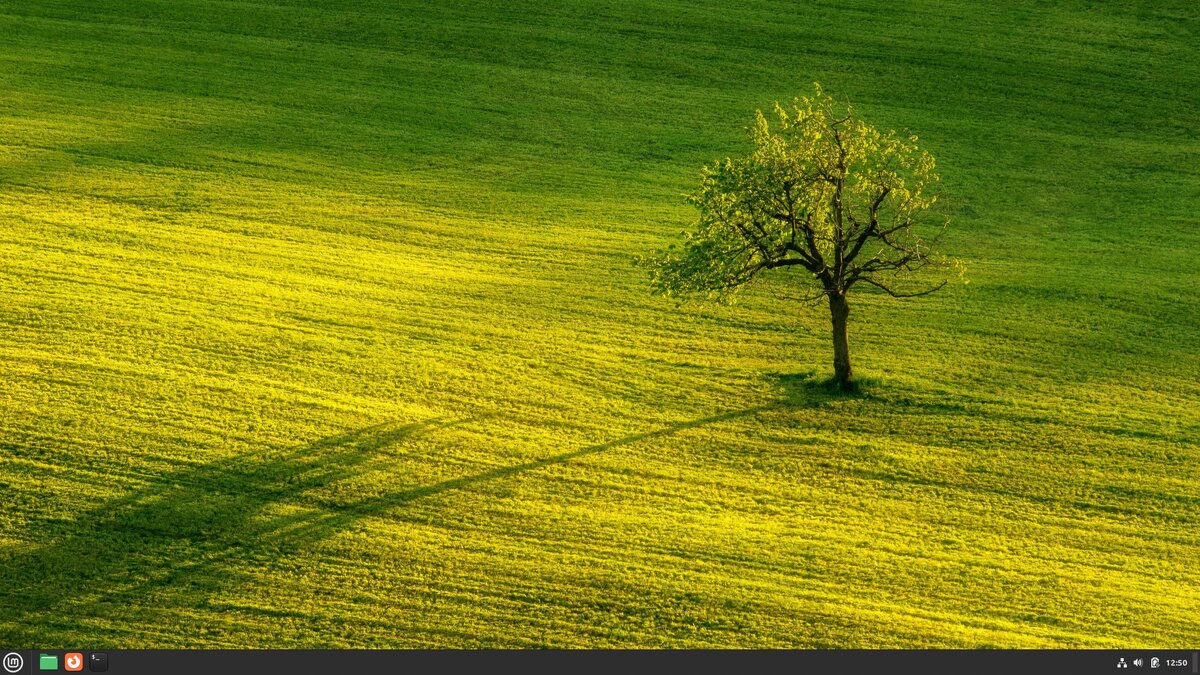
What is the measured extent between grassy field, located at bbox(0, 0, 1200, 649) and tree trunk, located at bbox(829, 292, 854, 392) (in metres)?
0.48

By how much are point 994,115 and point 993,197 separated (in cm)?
621

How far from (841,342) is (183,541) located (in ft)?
44.9

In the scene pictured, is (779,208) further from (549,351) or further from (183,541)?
(183,541)

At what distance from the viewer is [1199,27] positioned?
45.2 m

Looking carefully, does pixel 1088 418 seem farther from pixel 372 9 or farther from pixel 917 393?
pixel 372 9

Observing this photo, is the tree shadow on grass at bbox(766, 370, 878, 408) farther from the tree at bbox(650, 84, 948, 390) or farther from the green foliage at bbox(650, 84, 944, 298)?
the green foliage at bbox(650, 84, 944, 298)

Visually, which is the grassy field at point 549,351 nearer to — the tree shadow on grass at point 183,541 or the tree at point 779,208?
the tree shadow on grass at point 183,541

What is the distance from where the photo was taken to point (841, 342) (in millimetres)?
24391

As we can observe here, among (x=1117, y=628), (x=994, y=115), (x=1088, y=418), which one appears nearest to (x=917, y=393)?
(x=1088, y=418)

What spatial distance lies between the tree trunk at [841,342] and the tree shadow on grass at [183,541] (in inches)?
232

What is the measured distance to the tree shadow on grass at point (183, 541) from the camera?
17594 millimetres

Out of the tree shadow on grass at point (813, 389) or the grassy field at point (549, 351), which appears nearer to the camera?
the grassy field at point (549, 351)
